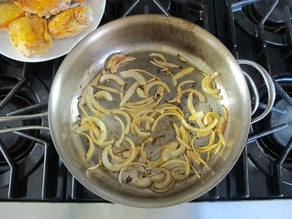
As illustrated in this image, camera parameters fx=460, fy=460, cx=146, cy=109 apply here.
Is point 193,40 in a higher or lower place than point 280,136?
higher

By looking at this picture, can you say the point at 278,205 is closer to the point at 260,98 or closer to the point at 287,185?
the point at 287,185

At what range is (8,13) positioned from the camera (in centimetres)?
70

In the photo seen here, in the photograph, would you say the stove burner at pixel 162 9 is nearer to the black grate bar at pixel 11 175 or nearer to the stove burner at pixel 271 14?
the stove burner at pixel 271 14

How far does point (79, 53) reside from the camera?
2.29ft

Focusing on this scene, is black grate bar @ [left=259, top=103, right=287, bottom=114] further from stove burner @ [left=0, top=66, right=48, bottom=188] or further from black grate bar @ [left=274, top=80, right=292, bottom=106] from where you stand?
stove burner @ [left=0, top=66, right=48, bottom=188]

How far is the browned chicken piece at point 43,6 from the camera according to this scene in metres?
0.69

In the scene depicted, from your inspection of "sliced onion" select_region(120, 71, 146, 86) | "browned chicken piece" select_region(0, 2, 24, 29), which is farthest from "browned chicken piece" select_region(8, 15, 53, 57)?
"sliced onion" select_region(120, 71, 146, 86)

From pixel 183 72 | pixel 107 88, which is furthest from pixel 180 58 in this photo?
pixel 107 88

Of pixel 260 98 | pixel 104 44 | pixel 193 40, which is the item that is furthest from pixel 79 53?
pixel 260 98

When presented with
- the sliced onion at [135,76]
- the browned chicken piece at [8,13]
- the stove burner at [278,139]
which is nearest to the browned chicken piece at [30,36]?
the browned chicken piece at [8,13]

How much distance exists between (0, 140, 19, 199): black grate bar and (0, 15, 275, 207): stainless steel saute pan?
0.07 meters

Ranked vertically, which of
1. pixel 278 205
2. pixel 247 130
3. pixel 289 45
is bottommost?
pixel 278 205

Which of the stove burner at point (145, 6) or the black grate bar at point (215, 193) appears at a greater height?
the stove burner at point (145, 6)

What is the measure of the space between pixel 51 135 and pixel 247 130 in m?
0.27
